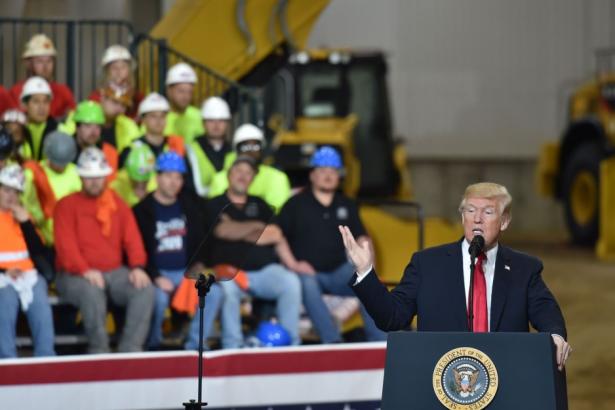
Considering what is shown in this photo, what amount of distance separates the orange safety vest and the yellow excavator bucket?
4.25m

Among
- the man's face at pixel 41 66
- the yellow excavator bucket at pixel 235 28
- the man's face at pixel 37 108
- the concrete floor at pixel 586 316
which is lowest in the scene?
the concrete floor at pixel 586 316

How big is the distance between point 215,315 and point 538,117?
19204 mm

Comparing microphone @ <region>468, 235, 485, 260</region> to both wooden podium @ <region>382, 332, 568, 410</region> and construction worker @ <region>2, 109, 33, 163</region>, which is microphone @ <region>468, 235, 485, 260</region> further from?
construction worker @ <region>2, 109, 33, 163</region>

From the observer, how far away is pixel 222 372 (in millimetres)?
8961

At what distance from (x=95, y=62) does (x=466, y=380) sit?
8731 mm

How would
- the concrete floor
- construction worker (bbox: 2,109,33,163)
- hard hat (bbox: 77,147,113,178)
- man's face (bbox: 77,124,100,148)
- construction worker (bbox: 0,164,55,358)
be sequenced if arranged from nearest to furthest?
1. construction worker (bbox: 0,164,55,358)
2. hard hat (bbox: 77,147,113,178)
3. construction worker (bbox: 2,109,33,163)
4. man's face (bbox: 77,124,100,148)
5. the concrete floor

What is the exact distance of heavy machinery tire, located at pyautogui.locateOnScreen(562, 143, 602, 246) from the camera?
22.2m

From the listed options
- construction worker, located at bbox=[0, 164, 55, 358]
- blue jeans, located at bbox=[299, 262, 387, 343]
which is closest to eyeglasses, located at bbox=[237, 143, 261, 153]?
blue jeans, located at bbox=[299, 262, 387, 343]

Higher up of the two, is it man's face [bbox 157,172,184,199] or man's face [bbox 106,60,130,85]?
man's face [bbox 106,60,130,85]

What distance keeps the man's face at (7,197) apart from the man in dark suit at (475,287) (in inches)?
177

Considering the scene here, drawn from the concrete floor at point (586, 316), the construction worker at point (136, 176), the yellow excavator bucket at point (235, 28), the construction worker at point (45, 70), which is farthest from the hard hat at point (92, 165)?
the concrete floor at point (586, 316)

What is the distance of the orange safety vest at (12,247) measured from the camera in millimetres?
10281

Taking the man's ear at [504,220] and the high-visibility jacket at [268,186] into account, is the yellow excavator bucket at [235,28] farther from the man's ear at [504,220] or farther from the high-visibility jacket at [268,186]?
the man's ear at [504,220]

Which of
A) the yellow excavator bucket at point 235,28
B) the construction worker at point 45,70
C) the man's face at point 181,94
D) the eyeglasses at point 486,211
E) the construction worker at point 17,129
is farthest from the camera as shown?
the yellow excavator bucket at point 235,28
